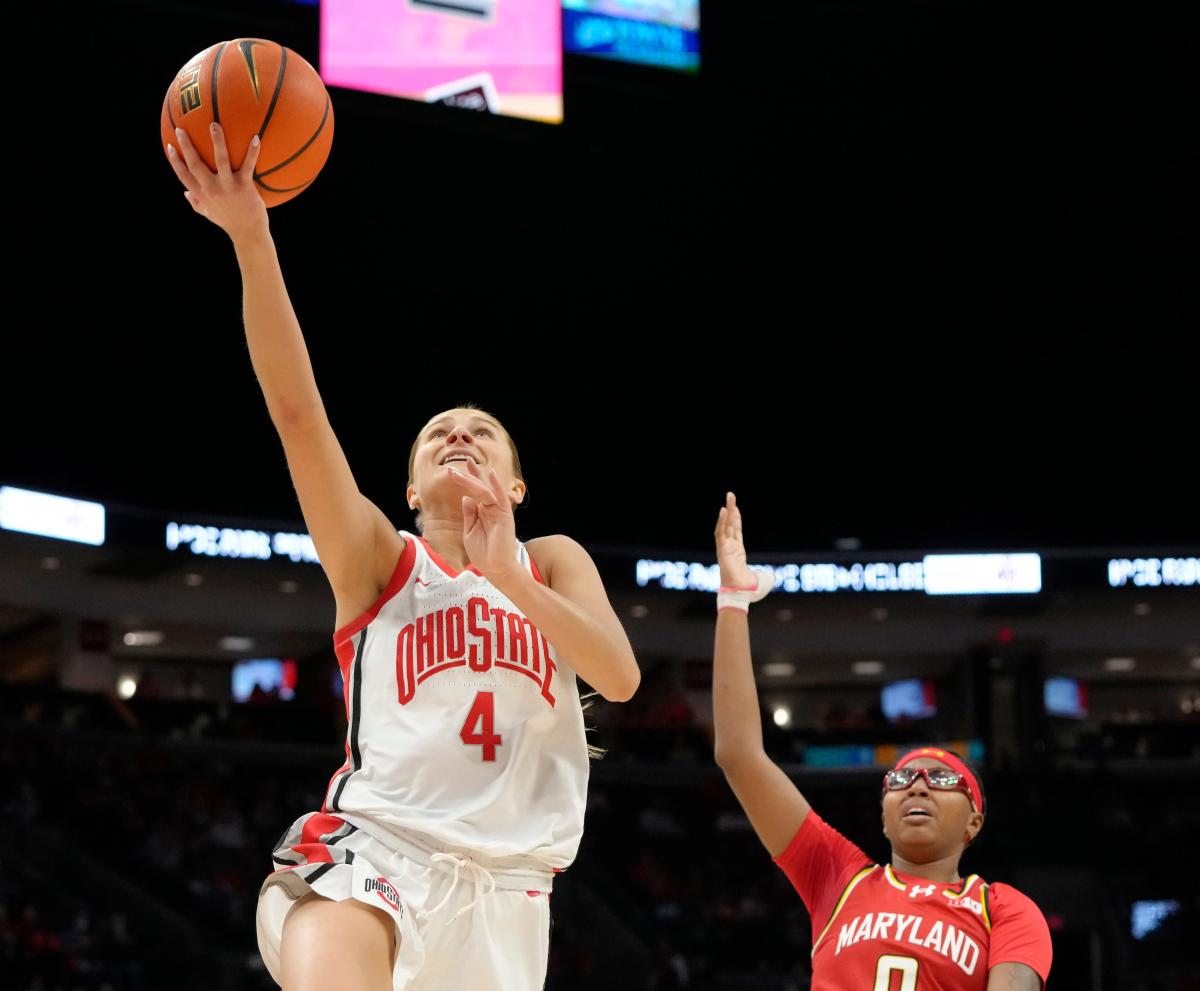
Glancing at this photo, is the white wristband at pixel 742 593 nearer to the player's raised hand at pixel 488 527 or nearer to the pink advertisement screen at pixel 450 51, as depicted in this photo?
the player's raised hand at pixel 488 527

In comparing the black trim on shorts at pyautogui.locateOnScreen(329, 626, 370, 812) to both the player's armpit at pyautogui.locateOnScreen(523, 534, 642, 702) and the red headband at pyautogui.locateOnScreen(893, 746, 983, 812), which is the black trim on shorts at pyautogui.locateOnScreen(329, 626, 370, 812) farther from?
the red headband at pyautogui.locateOnScreen(893, 746, 983, 812)

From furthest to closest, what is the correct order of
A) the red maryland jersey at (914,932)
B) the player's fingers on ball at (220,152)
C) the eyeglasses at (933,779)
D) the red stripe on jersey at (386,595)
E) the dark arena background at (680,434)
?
the dark arena background at (680,434)
the eyeglasses at (933,779)
the red maryland jersey at (914,932)
the red stripe on jersey at (386,595)
the player's fingers on ball at (220,152)

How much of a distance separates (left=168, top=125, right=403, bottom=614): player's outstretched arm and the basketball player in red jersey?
5.04 feet

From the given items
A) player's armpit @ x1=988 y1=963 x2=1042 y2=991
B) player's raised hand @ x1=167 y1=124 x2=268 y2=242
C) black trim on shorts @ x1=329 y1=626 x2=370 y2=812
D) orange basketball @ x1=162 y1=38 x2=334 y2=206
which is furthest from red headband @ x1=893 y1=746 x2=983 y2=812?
player's raised hand @ x1=167 y1=124 x2=268 y2=242

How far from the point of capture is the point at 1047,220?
2130 centimetres

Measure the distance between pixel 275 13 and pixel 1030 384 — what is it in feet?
47.2

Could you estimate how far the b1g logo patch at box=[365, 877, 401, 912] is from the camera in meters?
2.71

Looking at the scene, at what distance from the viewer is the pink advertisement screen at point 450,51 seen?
38.1 feet

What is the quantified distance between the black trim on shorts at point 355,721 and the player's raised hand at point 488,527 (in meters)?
0.40

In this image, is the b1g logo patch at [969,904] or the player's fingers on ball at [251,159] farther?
the b1g logo patch at [969,904]

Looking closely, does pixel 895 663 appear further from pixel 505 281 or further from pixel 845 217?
pixel 505 281

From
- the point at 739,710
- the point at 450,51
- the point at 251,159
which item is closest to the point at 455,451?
the point at 251,159

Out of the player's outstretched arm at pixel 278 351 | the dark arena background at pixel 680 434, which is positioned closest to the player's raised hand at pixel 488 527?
the player's outstretched arm at pixel 278 351

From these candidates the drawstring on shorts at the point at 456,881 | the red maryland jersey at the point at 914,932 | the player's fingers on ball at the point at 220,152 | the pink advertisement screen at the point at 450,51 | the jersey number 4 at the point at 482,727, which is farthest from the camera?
the pink advertisement screen at the point at 450,51
